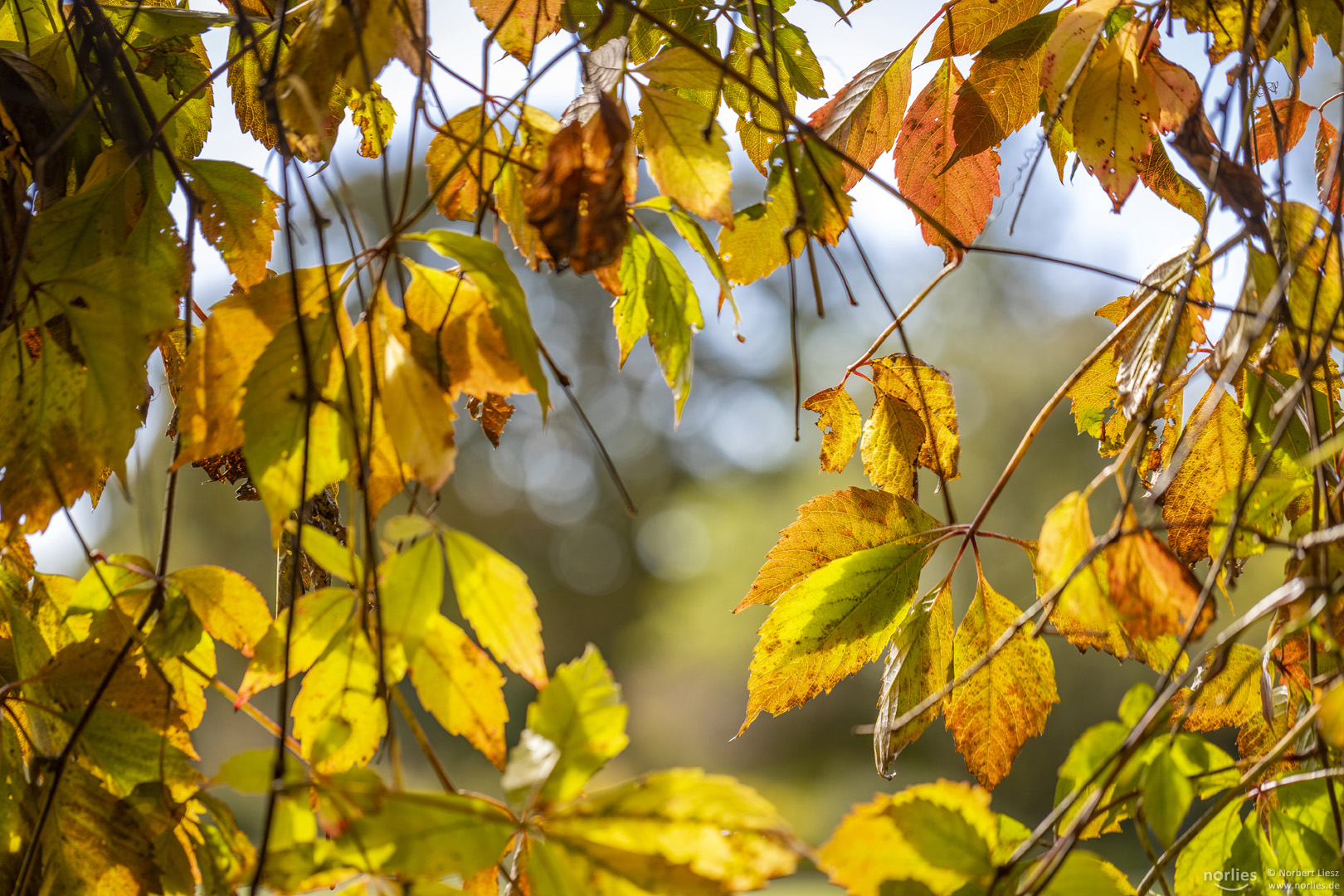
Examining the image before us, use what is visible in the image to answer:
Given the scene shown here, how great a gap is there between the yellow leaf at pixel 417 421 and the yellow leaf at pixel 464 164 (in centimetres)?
15

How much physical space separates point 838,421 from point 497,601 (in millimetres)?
406

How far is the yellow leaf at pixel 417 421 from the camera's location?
1.00 feet

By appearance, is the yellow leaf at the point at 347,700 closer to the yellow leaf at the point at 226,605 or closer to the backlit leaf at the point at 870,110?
the yellow leaf at the point at 226,605

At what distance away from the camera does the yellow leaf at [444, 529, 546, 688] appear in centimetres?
34

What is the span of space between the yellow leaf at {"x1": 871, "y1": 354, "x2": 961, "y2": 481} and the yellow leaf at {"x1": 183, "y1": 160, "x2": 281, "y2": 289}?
0.44 m

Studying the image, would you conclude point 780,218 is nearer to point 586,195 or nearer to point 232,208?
point 586,195

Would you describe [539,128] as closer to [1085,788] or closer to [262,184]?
[262,184]

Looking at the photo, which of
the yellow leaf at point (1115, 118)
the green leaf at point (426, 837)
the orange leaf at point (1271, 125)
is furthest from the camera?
→ the orange leaf at point (1271, 125)

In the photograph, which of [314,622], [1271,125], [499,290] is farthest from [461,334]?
[1271,125]

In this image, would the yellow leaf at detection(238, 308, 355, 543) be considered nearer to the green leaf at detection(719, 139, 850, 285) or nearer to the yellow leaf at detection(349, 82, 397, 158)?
the green leaf at detection(719, 139, 850, 285)

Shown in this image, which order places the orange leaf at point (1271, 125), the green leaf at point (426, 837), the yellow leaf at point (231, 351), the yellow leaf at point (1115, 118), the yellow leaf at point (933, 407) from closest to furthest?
the green leaf at point (426, 837)
the yellow leaf at point (231, 351)
the yellow leaf at point (1115, 118)
the yellow leaf at point (933, 407)
the orange leaf at point (1271, 125)

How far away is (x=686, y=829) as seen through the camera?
0.95 ft

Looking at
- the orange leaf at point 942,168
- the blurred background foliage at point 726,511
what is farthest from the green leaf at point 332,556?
the blurred background foliage at point 726,511

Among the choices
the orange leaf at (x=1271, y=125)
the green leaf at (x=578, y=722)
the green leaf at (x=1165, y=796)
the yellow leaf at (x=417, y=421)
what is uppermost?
the orange leaf at (x=1271, y=125)
